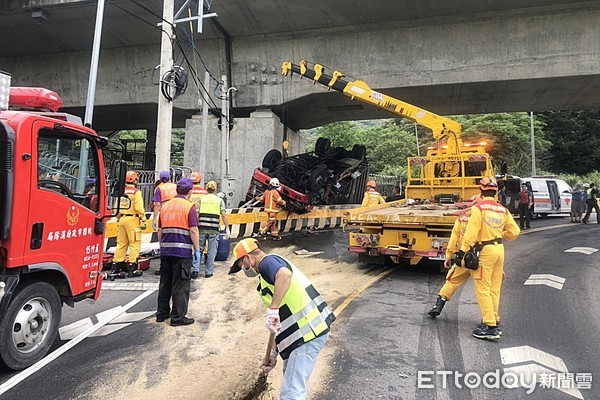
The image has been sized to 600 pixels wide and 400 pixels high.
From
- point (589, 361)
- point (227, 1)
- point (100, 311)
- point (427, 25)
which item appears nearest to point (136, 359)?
point (100, 311)

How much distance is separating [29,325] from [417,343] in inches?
147

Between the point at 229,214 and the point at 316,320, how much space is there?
8485 mm

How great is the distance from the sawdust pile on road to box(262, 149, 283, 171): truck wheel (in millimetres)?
8330

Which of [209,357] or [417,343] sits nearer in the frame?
[209,357]

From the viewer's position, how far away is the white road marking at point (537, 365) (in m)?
3.50

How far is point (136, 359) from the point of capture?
3916 millimetres

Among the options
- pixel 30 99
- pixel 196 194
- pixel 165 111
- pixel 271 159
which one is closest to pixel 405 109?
pixel 271 159

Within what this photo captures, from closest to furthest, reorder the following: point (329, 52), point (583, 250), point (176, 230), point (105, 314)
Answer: point (176, 230) → point (105, 314) → point (583, 250) → point (329, 52)

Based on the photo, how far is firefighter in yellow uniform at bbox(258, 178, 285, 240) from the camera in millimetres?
11773

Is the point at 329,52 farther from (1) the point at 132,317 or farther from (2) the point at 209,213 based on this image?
(1) the point at 132,317

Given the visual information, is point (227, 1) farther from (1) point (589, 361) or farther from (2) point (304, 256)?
(1) point (589, 361)

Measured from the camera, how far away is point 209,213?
719cm
